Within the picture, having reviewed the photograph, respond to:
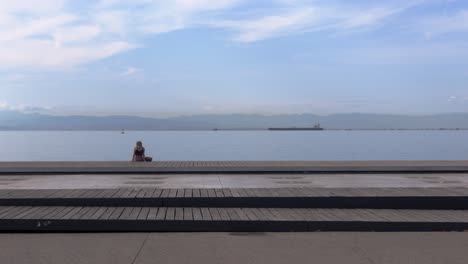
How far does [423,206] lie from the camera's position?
32.1 feet

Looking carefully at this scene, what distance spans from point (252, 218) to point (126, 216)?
173 centimetres

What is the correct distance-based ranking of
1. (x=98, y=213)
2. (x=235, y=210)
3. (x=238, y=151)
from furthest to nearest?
(x=238, y=151) → (x=235, y=210) → (x=98, y=213)

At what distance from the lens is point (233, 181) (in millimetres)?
13914

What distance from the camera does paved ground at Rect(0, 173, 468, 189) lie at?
12.8 meters

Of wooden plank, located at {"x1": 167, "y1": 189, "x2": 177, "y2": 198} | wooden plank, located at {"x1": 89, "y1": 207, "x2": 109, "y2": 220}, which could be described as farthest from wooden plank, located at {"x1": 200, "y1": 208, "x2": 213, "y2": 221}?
wooden plank, located at {"x1": 89, "y1": 207, "x2": 109, "y2": 220}

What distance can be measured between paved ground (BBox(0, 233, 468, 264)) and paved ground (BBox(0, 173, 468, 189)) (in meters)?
4.30

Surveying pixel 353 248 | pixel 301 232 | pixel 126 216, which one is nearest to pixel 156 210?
pixel 126 216

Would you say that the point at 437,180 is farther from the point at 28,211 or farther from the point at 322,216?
the point at 28,211

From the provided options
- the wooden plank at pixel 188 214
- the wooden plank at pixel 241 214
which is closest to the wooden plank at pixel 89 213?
the wooden plank at pixel 188 214

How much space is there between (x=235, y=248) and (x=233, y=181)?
20.7 ft

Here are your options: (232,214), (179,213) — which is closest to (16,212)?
(179,213)

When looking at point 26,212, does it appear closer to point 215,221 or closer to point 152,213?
point 152,213

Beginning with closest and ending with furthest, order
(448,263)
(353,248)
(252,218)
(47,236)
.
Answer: (448,263)
(353,248)
(47,236)
(252,218)

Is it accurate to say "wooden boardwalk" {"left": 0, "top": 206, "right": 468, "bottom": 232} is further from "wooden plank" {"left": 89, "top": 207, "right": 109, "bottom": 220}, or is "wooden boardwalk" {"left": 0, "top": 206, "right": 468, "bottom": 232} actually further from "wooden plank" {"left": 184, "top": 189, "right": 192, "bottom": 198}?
"wooden plank" {"left": 184, "top": 189, "right": 192, "bottom": 198}
